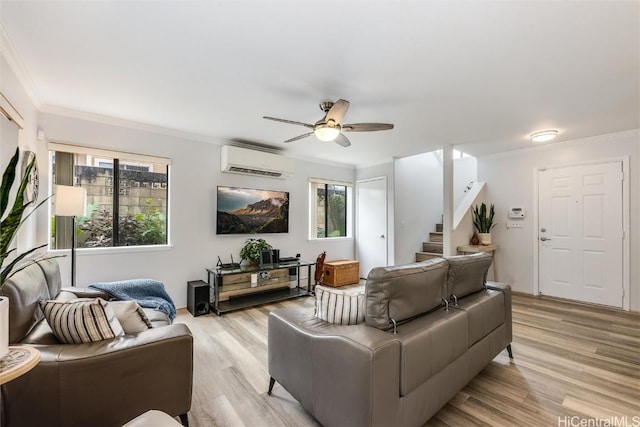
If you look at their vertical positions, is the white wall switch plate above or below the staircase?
above

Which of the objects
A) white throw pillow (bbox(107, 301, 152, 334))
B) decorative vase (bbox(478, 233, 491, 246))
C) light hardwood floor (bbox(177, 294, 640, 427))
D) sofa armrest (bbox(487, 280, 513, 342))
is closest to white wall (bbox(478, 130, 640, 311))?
decorative vase (bbox(478, 233, 491, 246))

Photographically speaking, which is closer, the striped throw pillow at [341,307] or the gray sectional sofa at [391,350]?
the gray sectional sofa at [391,350]

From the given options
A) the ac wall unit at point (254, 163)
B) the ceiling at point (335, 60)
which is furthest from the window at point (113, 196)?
the ac wall unit at point (254, 163)

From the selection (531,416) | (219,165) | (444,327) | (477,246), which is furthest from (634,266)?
(219,165)

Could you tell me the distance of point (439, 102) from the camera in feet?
9.36

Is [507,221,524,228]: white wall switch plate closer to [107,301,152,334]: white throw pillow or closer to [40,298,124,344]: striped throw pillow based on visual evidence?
[107,301,152,334]: white throw pillow

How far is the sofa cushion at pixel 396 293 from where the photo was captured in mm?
1585

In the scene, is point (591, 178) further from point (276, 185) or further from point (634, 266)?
point (276, 185)

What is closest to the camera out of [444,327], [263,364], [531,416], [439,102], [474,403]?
[444,327]

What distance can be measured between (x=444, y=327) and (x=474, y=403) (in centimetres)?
73

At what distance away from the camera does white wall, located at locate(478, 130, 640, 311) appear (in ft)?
12.4

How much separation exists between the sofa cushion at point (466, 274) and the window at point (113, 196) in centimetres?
351

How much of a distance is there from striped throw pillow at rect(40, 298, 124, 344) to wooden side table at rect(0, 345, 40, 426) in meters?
0.28

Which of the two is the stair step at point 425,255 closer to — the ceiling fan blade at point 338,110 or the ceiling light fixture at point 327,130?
the ceiling light fixture at point 327,130
